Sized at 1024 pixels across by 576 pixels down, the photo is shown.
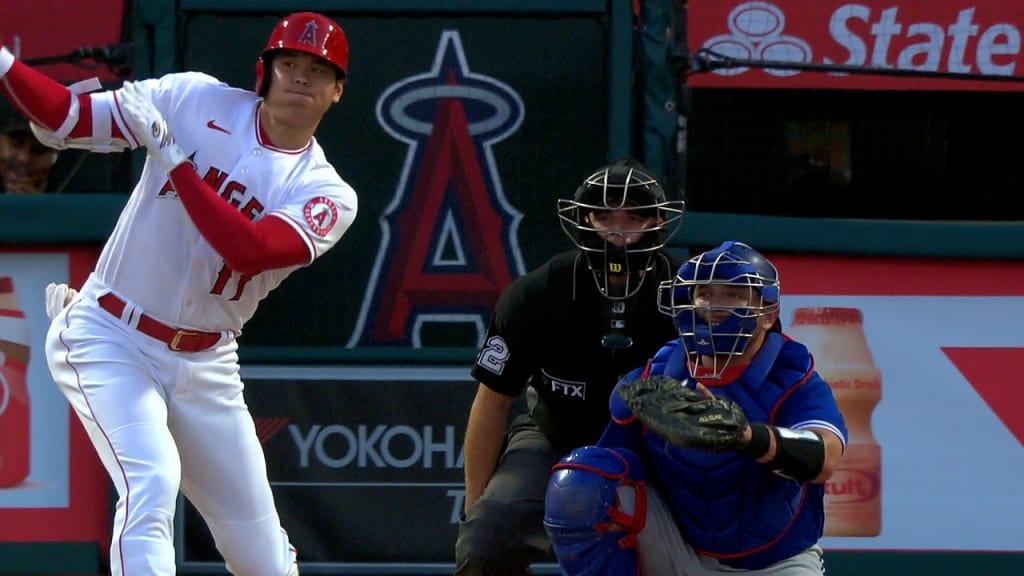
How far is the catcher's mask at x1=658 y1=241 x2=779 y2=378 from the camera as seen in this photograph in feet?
12.0

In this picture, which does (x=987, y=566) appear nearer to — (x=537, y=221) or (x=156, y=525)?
(x=537, y=221)

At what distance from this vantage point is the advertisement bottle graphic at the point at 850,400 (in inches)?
212

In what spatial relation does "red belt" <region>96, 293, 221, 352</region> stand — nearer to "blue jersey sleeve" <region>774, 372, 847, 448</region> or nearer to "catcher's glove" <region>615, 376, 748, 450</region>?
"catcher's glove" <region>615, 376, 748, 450</region>

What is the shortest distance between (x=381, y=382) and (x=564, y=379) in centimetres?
124

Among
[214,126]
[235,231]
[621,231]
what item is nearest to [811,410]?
[621,231]

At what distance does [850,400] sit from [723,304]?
72.2 inches

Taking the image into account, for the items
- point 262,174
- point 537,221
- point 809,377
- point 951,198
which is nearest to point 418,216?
point 537,221

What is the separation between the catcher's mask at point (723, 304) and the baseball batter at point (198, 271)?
0.95 meters

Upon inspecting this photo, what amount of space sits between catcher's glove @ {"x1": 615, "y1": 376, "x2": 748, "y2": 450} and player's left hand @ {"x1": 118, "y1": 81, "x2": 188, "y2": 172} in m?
1.15

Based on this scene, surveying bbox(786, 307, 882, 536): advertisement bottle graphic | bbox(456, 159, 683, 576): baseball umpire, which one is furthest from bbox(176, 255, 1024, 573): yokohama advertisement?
bbox(456, 159, 683, 576): baseball umpire

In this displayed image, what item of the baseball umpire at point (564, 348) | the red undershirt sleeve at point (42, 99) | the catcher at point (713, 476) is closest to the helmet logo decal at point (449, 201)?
the baseball umpire at point (564, 348)

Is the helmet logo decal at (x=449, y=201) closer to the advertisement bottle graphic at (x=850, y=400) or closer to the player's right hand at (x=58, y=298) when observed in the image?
the advertisement bottle graphic at (x=850, y=400)

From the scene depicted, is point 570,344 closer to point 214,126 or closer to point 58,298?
point 214,126

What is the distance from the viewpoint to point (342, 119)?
217 inches
